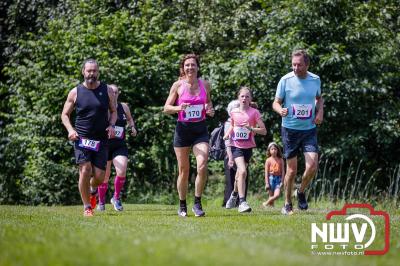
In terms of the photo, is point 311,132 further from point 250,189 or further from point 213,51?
point 213,51

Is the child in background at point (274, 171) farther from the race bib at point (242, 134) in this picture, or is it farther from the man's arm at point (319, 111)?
the man's arm at point (319, 111)

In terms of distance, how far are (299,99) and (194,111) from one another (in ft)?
5.38

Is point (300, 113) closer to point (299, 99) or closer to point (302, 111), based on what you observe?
point (302, 111)

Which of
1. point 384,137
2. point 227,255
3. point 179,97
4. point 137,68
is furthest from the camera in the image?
point 137,68

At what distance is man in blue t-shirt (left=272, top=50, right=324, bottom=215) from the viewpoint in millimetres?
10344

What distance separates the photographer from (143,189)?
18.7 m

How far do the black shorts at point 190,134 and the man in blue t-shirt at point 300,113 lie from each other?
120cm

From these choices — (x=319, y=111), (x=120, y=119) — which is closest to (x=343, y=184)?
(x=120, y=119)

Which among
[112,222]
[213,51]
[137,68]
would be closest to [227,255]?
[112,222]

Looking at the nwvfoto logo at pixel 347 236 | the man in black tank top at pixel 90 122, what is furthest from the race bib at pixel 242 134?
the nwvfoto logo at pixel 347 236

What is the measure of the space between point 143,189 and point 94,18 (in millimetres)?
5201

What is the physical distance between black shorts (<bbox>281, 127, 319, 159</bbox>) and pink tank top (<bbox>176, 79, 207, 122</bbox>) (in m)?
1.42

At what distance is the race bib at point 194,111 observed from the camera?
984 cm

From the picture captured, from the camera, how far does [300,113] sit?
10.4 m
